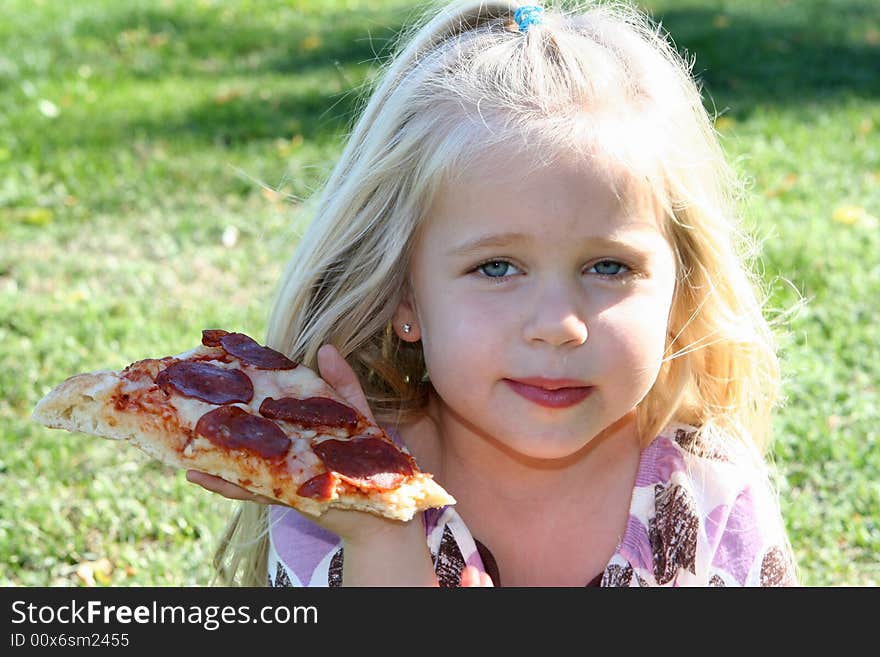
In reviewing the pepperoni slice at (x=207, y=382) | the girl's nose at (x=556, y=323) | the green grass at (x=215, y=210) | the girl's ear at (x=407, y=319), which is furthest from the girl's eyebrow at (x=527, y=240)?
the green grass at (x=215, y=210)

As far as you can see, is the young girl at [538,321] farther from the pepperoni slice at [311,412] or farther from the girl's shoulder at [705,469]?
the pepperoni slice at [311,412]

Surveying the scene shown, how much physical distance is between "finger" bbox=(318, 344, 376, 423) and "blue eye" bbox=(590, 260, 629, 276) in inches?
23.2

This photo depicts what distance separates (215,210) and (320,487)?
12.3ft

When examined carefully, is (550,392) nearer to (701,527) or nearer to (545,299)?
(545,299)

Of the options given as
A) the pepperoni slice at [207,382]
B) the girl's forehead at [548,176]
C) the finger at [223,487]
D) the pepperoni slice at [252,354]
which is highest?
the girl's forehead at [548,176]

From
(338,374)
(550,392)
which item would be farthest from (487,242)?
(338,374)

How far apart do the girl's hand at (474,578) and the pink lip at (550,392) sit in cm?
47

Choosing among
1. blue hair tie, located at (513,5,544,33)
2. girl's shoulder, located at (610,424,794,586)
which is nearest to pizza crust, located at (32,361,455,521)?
girl's shoulder, located at (610,424,794,586)

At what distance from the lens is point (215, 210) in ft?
19.0

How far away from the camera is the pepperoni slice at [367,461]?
232 centimetres

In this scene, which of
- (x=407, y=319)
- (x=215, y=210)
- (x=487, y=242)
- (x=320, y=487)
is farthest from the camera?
(x=215, y=210)

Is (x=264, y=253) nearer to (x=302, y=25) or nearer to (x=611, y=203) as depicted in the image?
(x=611, y=203)

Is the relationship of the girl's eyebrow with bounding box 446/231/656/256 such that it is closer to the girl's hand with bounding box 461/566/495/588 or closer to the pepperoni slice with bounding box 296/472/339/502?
the pepperoni slice with bounding box 296/472/339/502

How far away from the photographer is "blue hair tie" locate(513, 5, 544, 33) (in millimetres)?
2798
